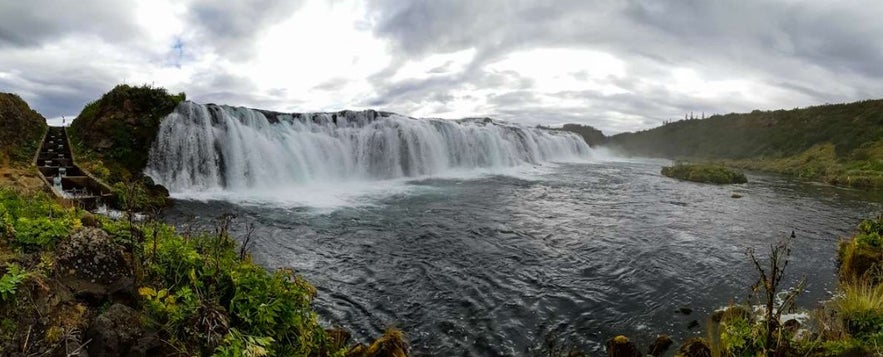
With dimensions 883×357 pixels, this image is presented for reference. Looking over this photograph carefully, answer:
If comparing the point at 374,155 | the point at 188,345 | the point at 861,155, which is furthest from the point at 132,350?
the point at 861,155

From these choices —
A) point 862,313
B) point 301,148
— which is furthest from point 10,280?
point 301,148

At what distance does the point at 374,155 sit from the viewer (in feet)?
97.0

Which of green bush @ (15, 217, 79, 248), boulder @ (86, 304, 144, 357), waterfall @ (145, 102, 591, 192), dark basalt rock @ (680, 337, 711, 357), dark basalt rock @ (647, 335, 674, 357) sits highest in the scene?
waterfall @ (145, 102, 591, 192)

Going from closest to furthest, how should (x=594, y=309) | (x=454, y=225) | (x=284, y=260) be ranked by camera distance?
(x=594, y=309)
(x=284, y=260)
(x=454, y=225)

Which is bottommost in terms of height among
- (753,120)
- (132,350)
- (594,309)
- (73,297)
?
(594,309)

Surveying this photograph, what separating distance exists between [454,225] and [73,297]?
11304mm

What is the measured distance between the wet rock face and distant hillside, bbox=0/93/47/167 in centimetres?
1397

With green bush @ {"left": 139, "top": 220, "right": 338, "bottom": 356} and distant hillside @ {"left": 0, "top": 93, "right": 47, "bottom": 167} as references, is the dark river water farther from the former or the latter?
distant hillside @ {"left": 0, "top": 93, "right": 47, "bottom": 167}

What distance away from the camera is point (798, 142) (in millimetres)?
60938

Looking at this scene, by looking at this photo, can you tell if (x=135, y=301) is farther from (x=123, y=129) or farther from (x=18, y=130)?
(x=18, y=130)

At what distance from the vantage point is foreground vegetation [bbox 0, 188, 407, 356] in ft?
12.6

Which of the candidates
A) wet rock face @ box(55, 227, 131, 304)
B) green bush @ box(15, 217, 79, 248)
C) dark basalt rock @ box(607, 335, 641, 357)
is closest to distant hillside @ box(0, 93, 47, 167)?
green bush @ box(15, 217, 79, 248)

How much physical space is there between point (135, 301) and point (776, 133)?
3354 inches

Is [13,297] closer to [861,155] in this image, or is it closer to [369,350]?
[369,350]
